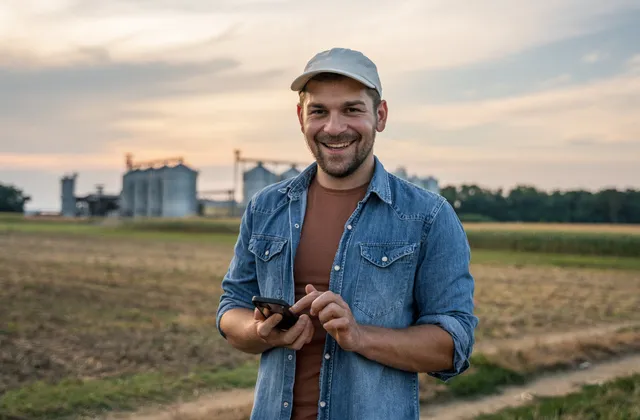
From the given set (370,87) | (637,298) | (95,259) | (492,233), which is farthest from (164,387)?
(492,233)

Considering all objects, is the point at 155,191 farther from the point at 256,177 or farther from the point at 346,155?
the point at 346,155

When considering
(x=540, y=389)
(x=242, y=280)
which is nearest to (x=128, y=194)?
(x=540, y=389)

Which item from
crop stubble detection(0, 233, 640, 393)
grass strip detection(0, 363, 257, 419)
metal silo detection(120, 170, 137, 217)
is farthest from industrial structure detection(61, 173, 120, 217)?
grass strip detection(0, 363, 257, 419)

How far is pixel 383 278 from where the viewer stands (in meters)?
2.54

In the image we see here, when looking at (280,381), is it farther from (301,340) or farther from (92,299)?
Answer: (92,299)

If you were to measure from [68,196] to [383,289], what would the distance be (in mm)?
89315

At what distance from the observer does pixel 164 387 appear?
25.2 ft

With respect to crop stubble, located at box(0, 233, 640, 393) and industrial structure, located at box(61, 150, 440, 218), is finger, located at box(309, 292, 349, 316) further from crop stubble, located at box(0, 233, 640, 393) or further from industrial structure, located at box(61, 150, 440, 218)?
industrial structure, located at box(61, 150, 440, 218)

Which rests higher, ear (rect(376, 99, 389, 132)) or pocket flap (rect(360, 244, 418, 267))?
ear (rect(376, 99, 389, 132))

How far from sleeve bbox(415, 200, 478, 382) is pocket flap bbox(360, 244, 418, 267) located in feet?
0.23

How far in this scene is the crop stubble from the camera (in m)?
8.96

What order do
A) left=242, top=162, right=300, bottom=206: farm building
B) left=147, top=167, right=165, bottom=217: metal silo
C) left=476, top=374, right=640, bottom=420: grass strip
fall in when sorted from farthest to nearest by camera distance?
left=147, top=167, right=165, bottom=217: metal silo, left=242, top=162, right=300, bottom=206: farm building, left=476, top=374, right=640, bottom=420: grass strip

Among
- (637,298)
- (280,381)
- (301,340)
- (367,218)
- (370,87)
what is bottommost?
(637,298)

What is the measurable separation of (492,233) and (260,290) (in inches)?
1512
